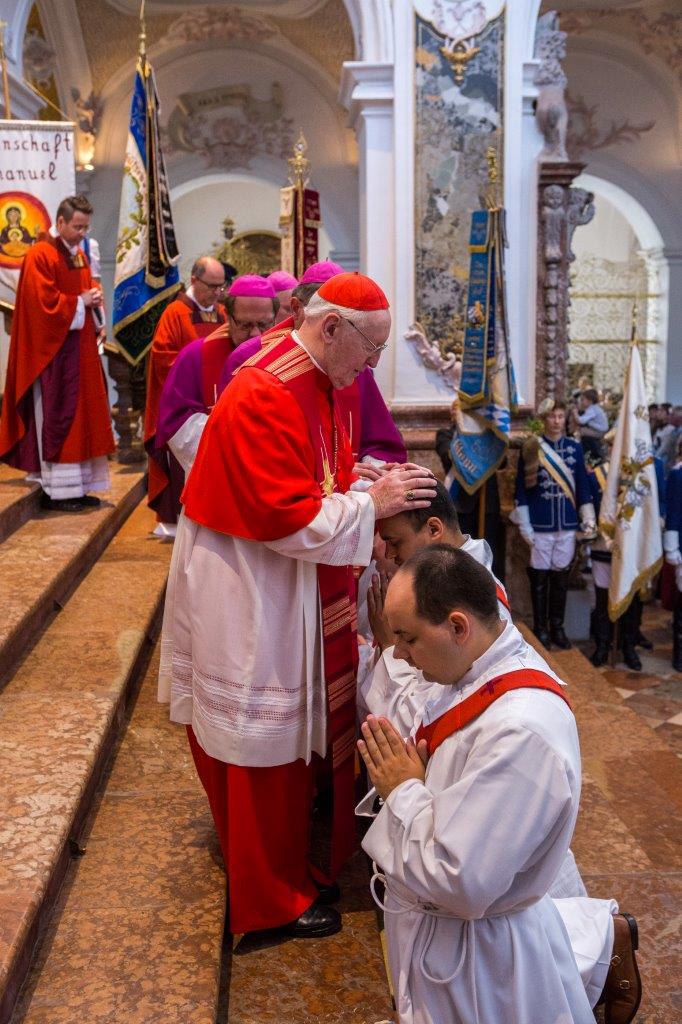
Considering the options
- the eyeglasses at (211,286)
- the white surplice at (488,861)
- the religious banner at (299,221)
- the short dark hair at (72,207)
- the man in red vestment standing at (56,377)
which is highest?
the religious banner at (299,221)

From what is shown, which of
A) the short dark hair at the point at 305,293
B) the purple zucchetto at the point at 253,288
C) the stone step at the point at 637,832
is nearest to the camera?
the stone step at the point at 637,832

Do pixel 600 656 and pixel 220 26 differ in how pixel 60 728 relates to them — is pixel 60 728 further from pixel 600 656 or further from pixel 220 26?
pixel 220 26

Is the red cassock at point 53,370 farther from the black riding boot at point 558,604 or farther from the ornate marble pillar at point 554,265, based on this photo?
the ornate marble pillar at point 554,265

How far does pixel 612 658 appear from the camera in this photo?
7.61 meters

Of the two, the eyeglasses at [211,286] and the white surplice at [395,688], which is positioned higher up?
the eyeglasses at [211,286]

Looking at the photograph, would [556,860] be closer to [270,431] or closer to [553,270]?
[270,431]

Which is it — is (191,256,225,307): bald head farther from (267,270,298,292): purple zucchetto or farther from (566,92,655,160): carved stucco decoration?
(566,92,655,160): carved stucco decoration

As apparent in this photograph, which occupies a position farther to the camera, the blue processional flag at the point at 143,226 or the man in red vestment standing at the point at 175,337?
the blue processional flag at the point at 143,226

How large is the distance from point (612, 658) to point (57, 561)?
4599mm

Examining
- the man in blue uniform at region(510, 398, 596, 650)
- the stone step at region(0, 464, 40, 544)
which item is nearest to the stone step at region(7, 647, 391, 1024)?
the stone step at region(0, 464, 40, 544)

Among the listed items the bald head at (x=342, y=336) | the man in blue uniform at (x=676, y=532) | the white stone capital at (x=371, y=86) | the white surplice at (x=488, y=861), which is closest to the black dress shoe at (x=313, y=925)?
the white surplice at (x=488, y=861)

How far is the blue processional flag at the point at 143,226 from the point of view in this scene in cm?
701

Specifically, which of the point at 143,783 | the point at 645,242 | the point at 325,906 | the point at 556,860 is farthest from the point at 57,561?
the point at 645,242

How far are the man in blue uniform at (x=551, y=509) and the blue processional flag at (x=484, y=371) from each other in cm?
47
